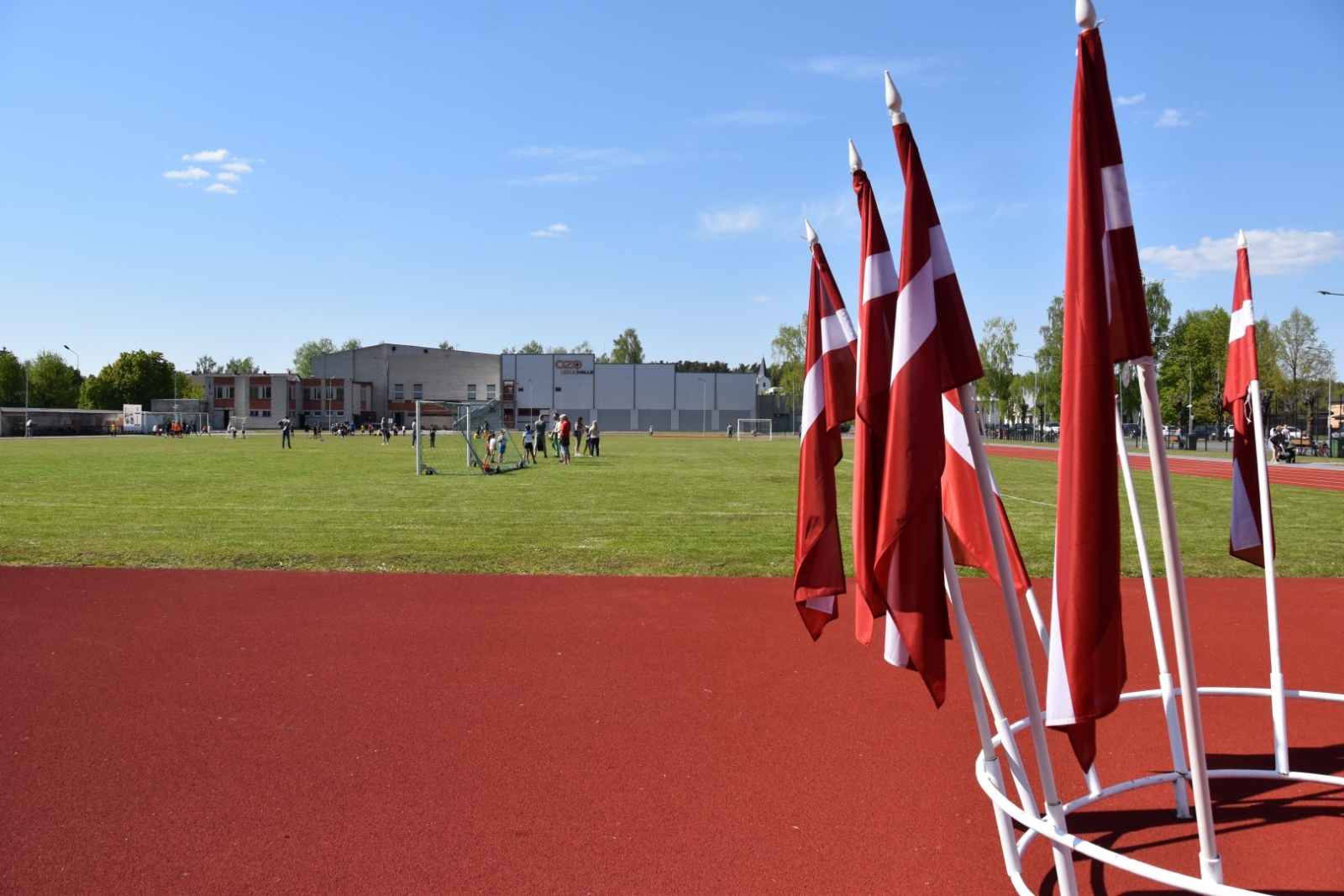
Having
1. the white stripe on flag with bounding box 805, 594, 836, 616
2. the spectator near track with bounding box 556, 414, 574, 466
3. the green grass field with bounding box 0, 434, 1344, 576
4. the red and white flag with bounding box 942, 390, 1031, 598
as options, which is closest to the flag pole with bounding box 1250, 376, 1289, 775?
the red and white flag with bounding box 942, 390, 1031, 598

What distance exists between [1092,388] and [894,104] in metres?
1.15

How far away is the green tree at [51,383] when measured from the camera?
121 meters

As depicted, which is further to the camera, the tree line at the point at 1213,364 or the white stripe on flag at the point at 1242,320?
the tree line at the point at 1213,364

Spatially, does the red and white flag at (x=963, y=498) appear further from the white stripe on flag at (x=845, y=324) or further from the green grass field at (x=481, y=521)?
the green grass field at (x=481, y=521)

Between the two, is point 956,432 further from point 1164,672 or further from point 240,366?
point 240,366

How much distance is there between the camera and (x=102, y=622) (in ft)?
27.7

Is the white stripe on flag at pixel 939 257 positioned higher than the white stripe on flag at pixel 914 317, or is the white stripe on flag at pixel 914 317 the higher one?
the white stripe on flag at pixel 939 257

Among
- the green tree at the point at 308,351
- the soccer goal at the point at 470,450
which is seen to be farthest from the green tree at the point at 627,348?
the soccer goal at the point at 470,450

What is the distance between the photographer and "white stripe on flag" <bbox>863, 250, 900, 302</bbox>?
335 cm

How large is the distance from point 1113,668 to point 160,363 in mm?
135730

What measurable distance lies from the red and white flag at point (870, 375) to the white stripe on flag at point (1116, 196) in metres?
0.70

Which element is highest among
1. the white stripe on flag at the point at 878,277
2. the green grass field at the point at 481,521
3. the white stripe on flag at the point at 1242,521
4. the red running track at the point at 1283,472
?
the white stripe on flag at the point at 878,277

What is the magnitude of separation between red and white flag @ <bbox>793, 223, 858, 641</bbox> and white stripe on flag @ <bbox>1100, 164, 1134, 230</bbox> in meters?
1.24

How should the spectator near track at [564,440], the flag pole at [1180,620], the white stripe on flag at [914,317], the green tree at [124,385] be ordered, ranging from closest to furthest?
the flag pole at [1180,620], the white stripe on flag at [914,317], the spectator near track at [564,440], the green tree at [124,385]
